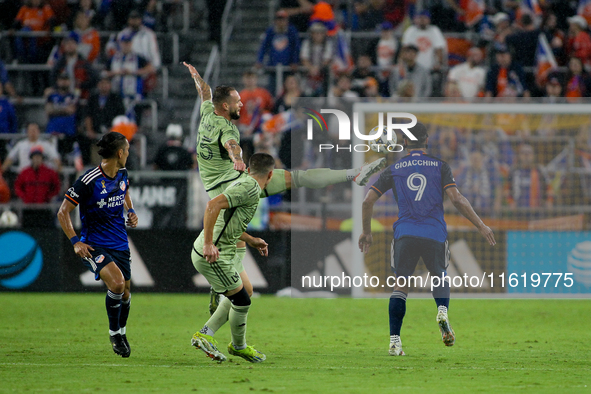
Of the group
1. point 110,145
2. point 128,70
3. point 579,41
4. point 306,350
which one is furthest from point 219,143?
point 579,41

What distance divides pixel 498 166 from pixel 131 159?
23.3 ft

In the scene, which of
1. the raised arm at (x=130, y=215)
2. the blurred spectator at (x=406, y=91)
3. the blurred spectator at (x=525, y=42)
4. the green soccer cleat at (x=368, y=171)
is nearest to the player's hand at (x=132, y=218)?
the raised arm at (x=130, y=215)

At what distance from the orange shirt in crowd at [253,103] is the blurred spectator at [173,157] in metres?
1.59

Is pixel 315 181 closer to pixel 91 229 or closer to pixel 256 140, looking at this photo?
pixel 256 140

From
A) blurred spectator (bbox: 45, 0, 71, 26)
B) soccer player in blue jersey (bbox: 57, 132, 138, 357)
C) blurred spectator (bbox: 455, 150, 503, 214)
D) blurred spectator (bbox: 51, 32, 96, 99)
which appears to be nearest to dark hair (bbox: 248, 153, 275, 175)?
soccer player in blue jersey (bbox: 57, 132, 138, 357)

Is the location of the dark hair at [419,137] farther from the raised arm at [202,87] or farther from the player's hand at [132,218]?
the player's hand at [132,218]

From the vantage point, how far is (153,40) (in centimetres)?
1859

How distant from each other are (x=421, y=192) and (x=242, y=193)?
2.23 metres

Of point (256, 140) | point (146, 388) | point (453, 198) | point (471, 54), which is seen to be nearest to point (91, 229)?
point (146, 388)

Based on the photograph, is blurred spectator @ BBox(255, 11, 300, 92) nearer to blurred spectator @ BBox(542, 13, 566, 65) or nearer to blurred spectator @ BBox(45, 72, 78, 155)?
blurred spectator @ BBox(45, 72, 78, 155)

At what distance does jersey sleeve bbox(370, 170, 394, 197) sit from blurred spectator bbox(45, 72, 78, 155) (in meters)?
10.4

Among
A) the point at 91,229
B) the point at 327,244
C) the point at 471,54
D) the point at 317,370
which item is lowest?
the point at 327,244

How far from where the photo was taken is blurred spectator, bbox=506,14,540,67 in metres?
18.0

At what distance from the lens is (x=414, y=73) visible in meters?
16.7
